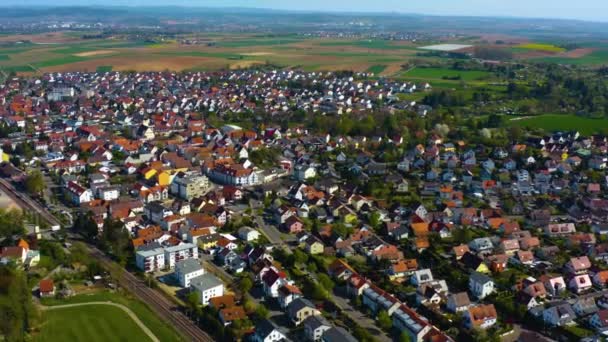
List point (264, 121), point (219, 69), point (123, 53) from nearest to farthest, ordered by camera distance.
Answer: point (264, 121) → point (219, 69) → point (123, 53)

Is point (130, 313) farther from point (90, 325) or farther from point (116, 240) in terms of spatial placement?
point (116, 240)

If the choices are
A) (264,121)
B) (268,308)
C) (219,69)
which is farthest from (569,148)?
(219,69)

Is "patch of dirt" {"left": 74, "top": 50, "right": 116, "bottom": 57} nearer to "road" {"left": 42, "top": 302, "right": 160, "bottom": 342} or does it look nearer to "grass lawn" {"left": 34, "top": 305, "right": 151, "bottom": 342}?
"road" {"left": 42, "top": 302, "right": 160, "bottom": 342}

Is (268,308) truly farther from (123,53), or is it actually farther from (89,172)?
(123,53)

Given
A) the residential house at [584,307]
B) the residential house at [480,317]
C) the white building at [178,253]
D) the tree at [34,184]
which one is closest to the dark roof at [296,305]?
the residential house at [480,317]

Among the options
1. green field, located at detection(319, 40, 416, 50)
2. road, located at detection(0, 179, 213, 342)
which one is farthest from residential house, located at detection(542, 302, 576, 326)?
green field, located at detection(319, 40, 416, 50)

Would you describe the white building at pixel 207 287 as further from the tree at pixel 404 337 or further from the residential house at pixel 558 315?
the residential house at pixel 558 315
